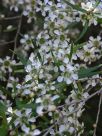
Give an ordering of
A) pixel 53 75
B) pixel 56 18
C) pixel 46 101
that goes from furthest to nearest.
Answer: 1. pixel 56 18
2. pixel 53 75
3. pixel 46 101

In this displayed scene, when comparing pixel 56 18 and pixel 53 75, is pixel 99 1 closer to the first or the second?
pixel 56 18

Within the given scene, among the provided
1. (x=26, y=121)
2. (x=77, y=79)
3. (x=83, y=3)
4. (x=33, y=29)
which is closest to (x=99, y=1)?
(x=83, y=3)

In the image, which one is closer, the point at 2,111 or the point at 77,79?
the point at 2,111

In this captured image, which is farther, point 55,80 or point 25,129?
point 55,80

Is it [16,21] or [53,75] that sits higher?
[53,75]

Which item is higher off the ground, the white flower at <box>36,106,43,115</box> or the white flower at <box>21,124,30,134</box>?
the white flower at <box>36,106,43,115</box>

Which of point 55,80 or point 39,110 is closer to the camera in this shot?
point 39,110

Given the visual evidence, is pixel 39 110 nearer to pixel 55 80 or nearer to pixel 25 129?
pixel 25 129

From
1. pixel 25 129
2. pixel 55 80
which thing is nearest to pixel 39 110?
pixel 25 129

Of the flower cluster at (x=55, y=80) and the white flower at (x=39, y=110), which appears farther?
the flower cluster at (x=55, y=80)

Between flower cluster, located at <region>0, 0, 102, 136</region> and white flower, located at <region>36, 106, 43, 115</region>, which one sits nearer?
white flower, located at <region>36, 106, 43, 115</region>

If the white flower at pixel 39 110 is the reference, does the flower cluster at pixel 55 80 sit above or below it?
below
